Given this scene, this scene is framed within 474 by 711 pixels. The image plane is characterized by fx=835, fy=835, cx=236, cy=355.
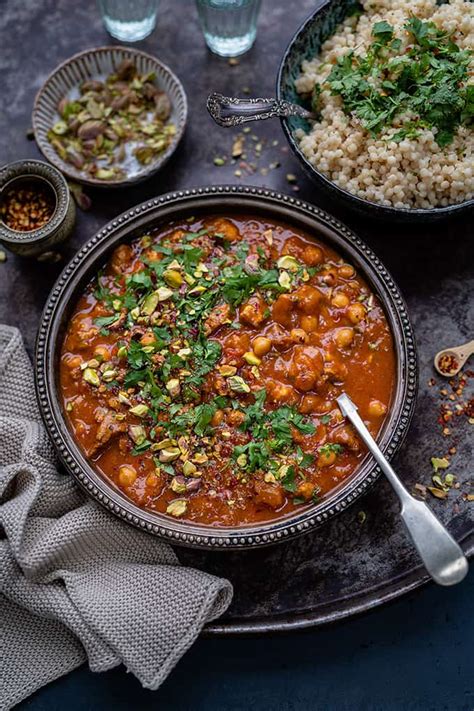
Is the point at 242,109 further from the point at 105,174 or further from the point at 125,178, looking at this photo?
the point at 105,174

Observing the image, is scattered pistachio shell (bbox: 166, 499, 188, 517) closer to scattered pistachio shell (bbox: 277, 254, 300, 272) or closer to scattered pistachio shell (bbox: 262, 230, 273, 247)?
scattered pistachio shell (bbox: 277, 254, 300, 272)

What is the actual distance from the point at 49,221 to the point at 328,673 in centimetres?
272

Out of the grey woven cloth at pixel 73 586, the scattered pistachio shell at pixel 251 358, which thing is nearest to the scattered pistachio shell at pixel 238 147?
the scattered pistachio shell at pixel 251 358

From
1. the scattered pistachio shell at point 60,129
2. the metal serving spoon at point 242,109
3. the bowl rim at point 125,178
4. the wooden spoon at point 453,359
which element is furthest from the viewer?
the scattered pistachio shell at point 60,129

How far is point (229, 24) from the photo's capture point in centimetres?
462

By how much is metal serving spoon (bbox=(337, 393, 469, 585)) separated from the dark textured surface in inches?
20.1

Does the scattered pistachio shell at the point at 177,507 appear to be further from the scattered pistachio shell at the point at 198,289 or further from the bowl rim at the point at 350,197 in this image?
the bowl rim at the point at 350,197

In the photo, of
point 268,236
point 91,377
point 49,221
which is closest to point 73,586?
point 91,377

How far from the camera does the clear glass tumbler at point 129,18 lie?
4695 mm

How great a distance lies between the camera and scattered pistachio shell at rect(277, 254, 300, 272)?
4.07 meters

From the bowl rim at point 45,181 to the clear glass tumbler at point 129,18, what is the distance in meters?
1.03

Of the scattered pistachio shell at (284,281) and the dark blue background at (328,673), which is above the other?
the scattered pistachio shell at (284,281)

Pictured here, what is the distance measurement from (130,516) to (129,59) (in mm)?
2565

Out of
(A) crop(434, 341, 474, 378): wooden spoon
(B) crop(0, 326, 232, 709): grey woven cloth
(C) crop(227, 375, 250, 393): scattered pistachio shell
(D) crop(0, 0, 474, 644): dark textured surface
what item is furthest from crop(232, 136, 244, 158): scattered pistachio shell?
(B) crop(0, 326, 232, 709): grey woven cloth
